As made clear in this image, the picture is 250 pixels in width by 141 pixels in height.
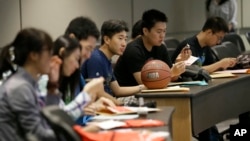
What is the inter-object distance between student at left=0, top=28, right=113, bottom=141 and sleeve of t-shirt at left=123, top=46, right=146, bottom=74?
2.08m

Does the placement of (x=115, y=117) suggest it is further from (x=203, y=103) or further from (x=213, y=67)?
(x=213, y=67)

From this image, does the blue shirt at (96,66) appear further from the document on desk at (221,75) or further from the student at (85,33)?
Result: the document on desk at (221,75)

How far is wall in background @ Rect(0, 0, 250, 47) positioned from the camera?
6921 mm

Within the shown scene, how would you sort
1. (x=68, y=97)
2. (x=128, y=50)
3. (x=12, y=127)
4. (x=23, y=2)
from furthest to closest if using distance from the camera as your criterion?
(x=23, y=2)
(x=128, y=50)
(x=68, y=97)
(x=12, y=127)

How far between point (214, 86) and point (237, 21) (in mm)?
4646

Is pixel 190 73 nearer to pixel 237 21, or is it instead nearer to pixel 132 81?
pixel 132 81

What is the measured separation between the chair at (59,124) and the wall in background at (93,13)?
4113 millimetres

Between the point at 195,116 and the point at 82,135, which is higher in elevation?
the point at 82,135

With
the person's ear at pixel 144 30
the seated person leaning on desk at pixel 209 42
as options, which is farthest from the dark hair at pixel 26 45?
the seated person leaning on desk at pixel 209 42

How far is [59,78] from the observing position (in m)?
2.77

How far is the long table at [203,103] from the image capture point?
3.82 m

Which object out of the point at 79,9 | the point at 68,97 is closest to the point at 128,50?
the point at 68,97

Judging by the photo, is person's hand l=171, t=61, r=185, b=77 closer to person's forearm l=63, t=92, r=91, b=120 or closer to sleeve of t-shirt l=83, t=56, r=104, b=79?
sleeve of t-shirt l=83, t=56, r=104, b=79

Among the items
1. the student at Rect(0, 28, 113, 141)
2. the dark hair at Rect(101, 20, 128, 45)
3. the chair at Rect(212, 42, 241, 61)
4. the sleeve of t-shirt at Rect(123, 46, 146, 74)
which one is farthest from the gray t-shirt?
the chair at Rect(212, 42, 241, 61)
